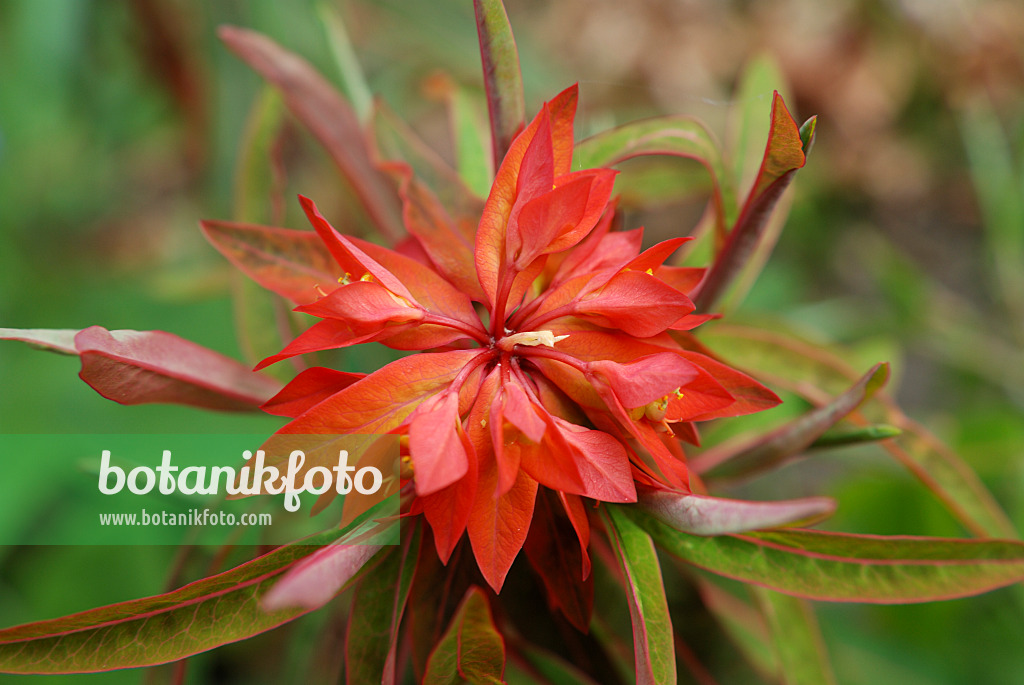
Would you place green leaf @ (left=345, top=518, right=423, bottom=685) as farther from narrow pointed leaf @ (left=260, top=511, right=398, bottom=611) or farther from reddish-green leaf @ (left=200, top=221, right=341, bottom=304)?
reddish-green leaf @ (left=200, top=221, right=341, bottom=304)

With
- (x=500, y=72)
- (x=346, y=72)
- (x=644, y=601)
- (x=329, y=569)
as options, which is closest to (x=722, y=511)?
(x=644, y=601)

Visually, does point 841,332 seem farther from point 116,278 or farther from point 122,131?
point 122,131

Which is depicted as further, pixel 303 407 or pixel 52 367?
pixel 52 367

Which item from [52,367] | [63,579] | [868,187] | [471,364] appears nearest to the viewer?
[471,364]

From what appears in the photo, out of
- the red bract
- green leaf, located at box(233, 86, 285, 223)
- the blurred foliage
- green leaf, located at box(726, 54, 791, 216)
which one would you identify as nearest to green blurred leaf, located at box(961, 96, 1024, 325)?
the blurred foliage

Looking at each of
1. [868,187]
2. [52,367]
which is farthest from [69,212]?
[868,187]

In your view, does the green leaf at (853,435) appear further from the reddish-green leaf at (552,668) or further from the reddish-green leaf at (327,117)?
the reddish-green leaf at (327,117)

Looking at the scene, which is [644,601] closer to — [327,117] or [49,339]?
[49,339]
